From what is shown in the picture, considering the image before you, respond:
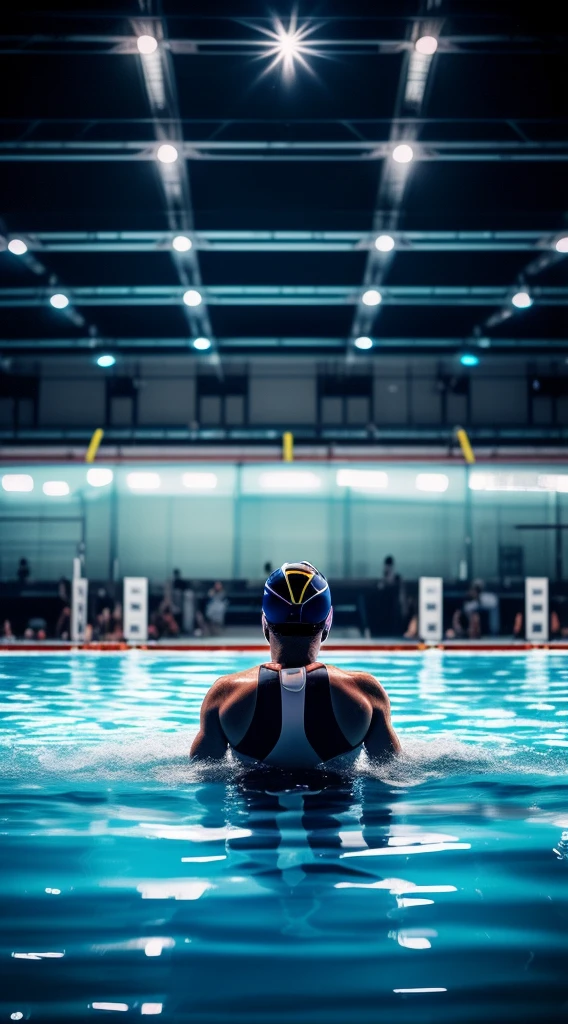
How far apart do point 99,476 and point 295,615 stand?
733 inches

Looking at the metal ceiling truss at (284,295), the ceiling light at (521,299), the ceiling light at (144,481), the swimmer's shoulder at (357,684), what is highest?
the metal ceiling truss at (284,295)

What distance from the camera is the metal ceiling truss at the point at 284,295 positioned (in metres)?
17.7

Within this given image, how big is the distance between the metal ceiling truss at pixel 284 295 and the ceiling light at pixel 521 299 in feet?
0.53

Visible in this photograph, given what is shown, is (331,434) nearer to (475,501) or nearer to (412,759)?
(475,501)

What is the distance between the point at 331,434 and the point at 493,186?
28.6 feet

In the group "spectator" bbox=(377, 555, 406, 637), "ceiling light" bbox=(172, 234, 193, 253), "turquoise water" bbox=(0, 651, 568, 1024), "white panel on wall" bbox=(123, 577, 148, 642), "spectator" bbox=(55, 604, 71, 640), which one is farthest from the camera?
"spectator" bbox=(377, 555, 406, 637)

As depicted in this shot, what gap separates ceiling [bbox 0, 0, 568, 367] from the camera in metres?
10.6

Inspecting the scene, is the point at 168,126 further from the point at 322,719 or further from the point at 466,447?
the point at 466,447

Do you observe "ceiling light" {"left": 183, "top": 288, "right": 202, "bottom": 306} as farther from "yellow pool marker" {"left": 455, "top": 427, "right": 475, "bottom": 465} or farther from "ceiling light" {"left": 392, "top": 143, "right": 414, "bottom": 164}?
"yellow pool marker" {"left": 455, "top": 427, "right": 475, "bottom": 465}

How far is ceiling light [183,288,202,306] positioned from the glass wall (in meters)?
4.30

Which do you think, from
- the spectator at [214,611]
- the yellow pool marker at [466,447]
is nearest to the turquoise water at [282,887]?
the spectator at [214,611]

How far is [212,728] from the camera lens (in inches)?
148

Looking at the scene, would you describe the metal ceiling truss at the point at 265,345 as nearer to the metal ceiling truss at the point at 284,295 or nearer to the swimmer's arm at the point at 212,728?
the metal ceiling truss at the point at 284,295

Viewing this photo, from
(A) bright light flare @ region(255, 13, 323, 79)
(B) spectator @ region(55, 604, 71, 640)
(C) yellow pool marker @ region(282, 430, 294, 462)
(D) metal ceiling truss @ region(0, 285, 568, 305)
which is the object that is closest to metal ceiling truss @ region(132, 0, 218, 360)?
(D) metal ceiling truss @ region(0, 285, 568, 305)
